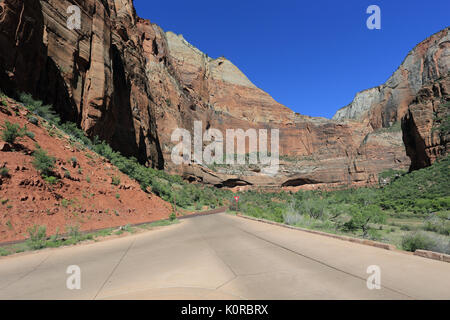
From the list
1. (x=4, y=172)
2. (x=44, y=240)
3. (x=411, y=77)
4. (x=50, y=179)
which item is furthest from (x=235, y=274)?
(x=411, y=77)

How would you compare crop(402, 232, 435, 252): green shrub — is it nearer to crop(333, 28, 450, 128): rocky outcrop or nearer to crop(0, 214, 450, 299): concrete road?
crop(0, 214, 450, 299): concrete road

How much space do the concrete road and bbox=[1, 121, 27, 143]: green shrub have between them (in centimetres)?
752

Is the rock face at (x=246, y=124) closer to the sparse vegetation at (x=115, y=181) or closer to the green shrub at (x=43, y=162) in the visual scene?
the sparse vegetation at (x=115, y=181)

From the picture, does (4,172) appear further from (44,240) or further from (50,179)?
(44,240)

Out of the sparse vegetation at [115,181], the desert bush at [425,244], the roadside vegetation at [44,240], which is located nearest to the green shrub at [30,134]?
the sparse vegetation at [115,181]

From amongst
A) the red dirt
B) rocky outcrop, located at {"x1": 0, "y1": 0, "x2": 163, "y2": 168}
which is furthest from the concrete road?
rocky outcrop, located at {"x1": 0, "y1": 0, "x2": 163, "y2": 168}

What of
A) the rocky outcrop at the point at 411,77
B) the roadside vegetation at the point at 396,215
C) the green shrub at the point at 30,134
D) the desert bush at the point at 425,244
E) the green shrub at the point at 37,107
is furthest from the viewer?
the rocky outcrop at the point at 411,77

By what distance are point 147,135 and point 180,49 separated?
186 feet

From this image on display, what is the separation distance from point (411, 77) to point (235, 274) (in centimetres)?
11625

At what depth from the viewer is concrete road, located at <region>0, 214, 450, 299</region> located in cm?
296

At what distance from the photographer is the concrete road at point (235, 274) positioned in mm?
2961

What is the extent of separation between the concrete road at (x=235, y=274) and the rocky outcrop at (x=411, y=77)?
3929 inches

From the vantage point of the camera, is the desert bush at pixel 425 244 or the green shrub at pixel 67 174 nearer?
the desert bush at pixel 425 244
